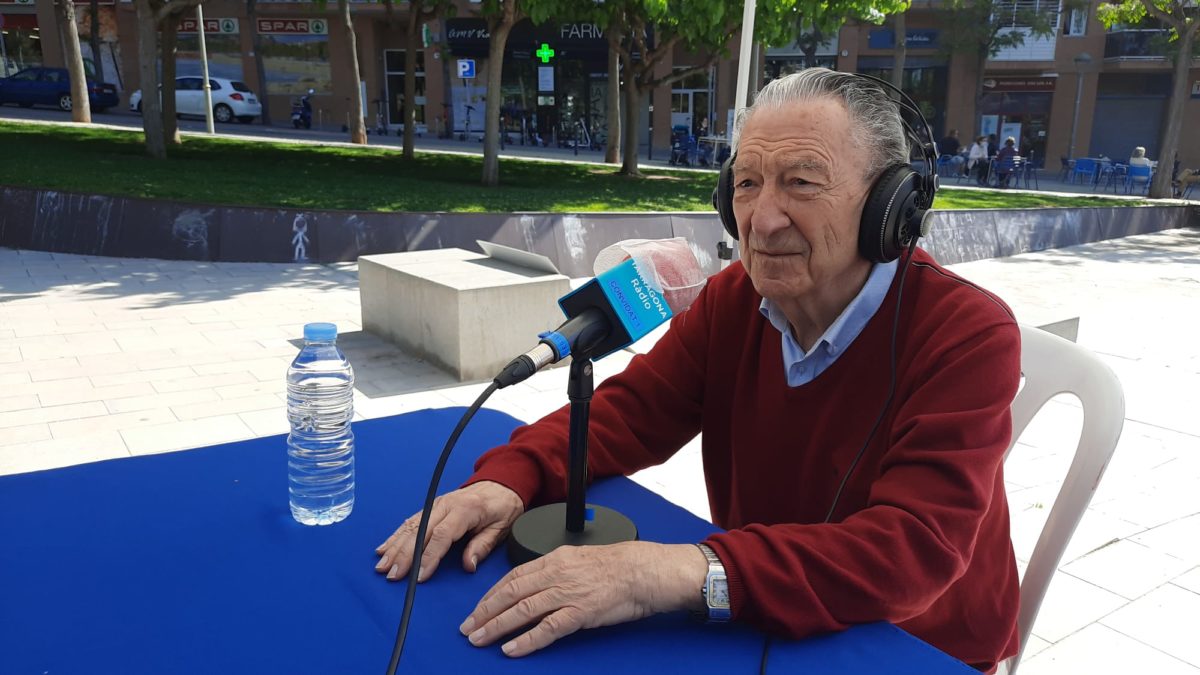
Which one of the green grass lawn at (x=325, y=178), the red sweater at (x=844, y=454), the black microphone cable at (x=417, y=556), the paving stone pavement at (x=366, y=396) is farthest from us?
the green grass lawn at (x=325, y=178)

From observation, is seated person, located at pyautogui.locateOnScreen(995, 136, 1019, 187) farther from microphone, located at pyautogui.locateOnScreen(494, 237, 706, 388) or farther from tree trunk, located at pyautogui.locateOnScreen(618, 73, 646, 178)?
microphone, located at pyautogui.locateOnScreen(494, 237, 706, 388)

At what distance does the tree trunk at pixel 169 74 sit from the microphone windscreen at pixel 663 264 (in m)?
15.3

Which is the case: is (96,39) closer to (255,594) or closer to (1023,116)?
(1023,116)

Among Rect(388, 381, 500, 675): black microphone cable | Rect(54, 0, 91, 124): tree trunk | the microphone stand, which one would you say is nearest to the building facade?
Rect(54, 0, 91, 124): tree trunk

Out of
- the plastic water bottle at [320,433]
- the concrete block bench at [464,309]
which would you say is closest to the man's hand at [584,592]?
the plastic water bottle at [320,433]

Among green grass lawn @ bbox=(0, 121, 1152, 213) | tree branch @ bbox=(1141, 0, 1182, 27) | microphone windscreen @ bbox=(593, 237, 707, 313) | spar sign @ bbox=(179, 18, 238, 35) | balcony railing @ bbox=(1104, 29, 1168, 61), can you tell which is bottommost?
green grass lawn @ bbox=(0, 121, 1152, 213)

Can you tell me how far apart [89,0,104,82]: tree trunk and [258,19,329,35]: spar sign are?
5.84m

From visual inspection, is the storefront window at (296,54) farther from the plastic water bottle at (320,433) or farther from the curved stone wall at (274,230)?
the plastic water bottle at (320,433)

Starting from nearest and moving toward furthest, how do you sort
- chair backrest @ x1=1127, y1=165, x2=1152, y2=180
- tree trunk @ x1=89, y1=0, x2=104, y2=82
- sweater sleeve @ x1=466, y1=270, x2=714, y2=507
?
sweater sleeve @ x1=466, y1=270, x2=714, y2=507, chair backrest @ x1=1127, y1=165, x2=1152, y2=180, tree trunk @ x1=89, y1=0, x2=104, y2=82

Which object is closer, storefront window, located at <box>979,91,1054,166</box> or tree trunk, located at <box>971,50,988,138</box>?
tree trunk, located at <box>971,50,988,138</box>

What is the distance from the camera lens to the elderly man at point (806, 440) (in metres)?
1.35

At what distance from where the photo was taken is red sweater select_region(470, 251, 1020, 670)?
1374 mm

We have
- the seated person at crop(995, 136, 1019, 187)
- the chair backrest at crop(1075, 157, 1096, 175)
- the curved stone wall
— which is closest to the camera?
the curved stone wall

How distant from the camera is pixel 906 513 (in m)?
1.42
